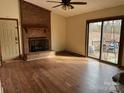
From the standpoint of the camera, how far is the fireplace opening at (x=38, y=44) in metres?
6.51

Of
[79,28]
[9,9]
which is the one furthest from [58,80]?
[9,9]

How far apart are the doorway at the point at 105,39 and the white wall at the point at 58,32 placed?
2132 mm

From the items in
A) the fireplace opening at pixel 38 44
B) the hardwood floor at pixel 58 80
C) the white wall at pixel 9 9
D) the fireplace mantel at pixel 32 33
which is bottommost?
the hardwood floor at pixel 58 80

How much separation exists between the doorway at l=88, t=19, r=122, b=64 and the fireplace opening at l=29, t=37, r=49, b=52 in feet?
8.25

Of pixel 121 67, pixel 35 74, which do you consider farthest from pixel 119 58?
pixel 35 74

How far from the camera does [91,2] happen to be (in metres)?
4.73

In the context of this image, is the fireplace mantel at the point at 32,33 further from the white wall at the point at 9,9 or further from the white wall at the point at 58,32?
the white wall at the point at 9,9

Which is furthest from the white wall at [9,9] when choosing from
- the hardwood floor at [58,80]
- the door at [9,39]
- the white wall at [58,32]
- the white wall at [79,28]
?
the white wall at [79,28]

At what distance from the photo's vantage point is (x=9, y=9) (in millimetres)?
5699

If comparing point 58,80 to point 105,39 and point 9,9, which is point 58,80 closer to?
point 105,39

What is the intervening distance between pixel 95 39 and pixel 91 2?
1927 millimetres

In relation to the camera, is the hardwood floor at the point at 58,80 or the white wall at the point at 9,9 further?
the white wall at the point at 9,9

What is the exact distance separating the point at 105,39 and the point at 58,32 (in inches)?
125

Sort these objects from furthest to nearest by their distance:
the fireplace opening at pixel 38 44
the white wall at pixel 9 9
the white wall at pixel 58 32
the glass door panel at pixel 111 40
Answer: the white wall at pixel 58 32 → the fireplace opening at pixel 38 44 → the white wall at pixel 9 9 → the glass door panel at pixel 111 40
